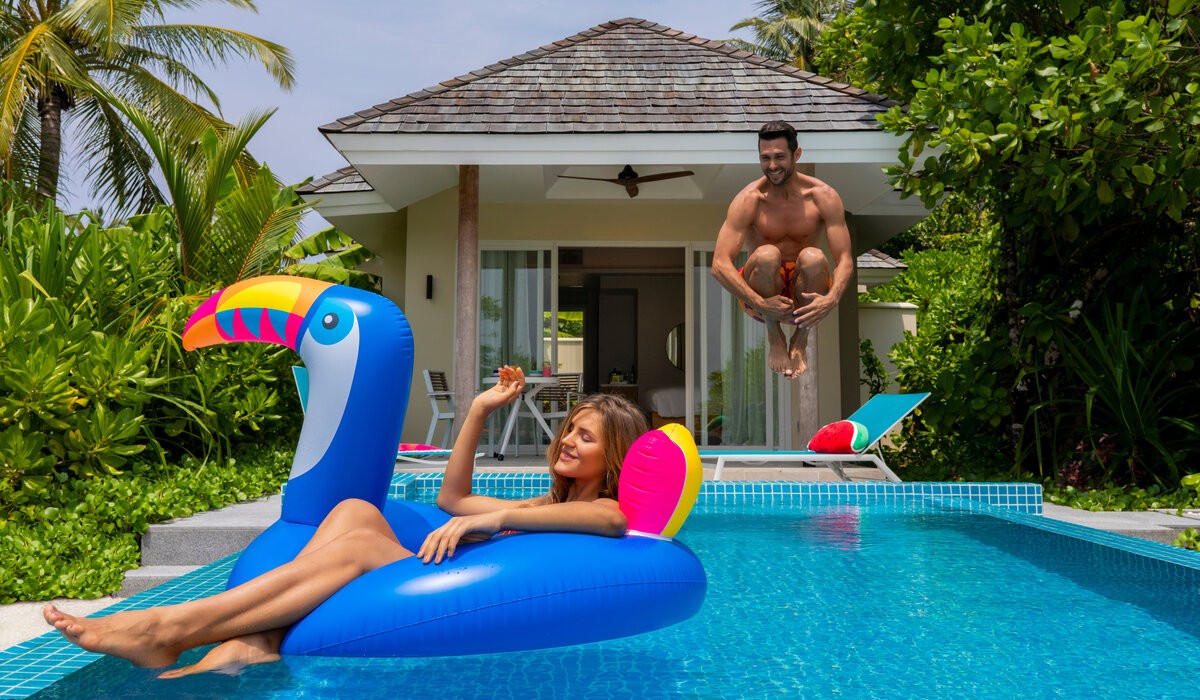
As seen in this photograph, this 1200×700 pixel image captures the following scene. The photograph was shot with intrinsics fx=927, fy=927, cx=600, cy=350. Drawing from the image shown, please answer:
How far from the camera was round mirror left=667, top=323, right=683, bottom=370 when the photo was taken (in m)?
17.5

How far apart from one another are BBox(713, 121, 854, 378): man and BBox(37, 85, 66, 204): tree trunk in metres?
14.3

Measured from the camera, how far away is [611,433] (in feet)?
9.78

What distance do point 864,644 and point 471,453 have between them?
4.69 ft

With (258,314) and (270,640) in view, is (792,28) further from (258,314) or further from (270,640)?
(270,640)

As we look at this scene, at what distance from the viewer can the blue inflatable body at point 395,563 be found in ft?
8.14

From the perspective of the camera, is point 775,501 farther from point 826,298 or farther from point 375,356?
point 375,356

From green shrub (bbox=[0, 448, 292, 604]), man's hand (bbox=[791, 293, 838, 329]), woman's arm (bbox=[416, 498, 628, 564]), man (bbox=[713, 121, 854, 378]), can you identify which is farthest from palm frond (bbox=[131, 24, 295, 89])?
woman's arm (bbox=[416, 498, 628, 564])

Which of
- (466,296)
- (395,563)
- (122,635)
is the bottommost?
(122,635)

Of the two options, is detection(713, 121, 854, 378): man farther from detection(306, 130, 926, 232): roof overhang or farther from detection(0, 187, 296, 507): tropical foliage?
detection(0, 187, 296, 507): tropical foliage

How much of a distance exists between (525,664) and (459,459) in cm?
72

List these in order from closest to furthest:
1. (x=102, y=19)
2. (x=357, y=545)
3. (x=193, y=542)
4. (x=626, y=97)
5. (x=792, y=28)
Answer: (x=357, y=545)
(x=193, y=542)
(x=626, y=97)
(x=102, y=19)
(x=792, y=28)

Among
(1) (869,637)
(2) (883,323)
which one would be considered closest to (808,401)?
(1) (869,637)

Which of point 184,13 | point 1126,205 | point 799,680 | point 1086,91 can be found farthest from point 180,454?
point 184,13

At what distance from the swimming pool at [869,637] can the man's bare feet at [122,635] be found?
11 centimetres
